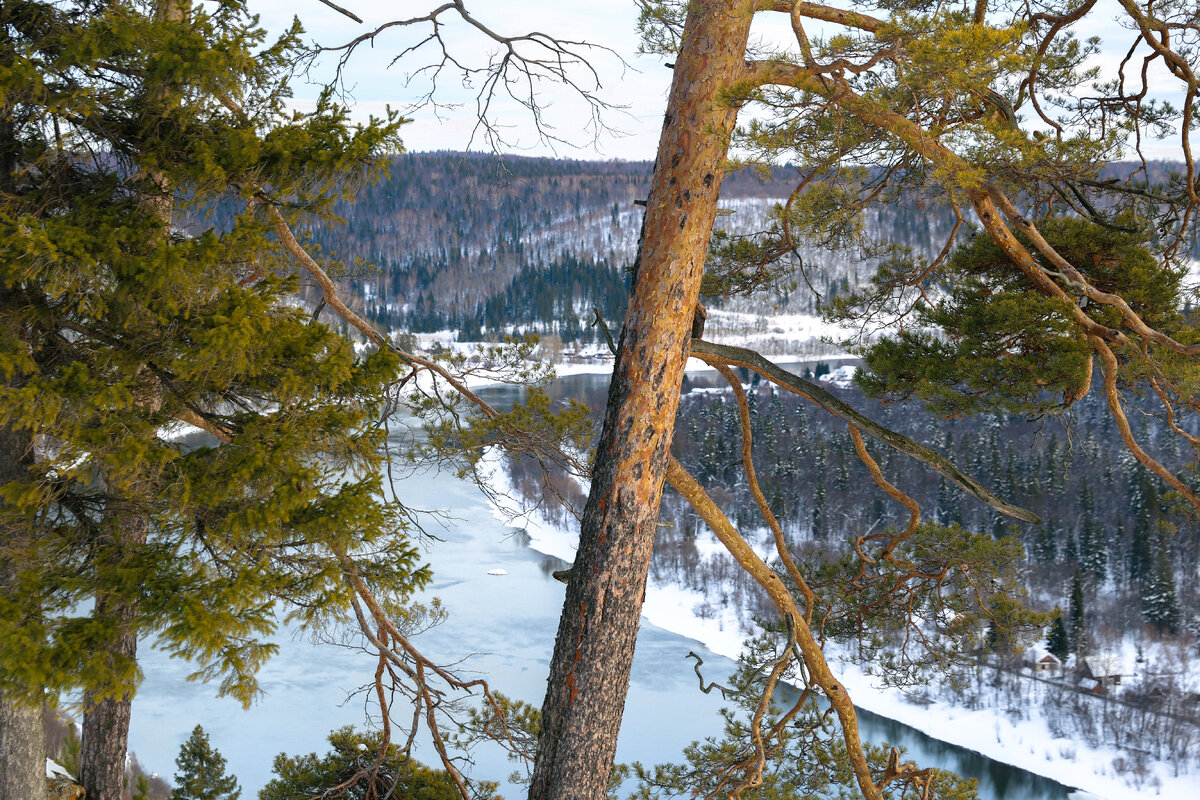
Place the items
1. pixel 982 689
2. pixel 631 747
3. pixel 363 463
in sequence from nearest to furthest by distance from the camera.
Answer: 1. pixel 363 463
2. pixel 631 747
3. pixel 982 689

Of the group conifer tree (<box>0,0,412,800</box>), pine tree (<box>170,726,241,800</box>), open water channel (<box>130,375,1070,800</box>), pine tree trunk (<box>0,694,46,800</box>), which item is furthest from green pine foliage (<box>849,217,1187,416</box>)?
open water channel (<box>130,375,1070,800</box>)

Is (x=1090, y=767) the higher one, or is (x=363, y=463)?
(x=363, y=463)

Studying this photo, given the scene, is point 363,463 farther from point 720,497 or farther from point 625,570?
point 720,497

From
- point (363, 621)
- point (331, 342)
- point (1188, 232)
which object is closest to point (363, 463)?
point (331, 342)

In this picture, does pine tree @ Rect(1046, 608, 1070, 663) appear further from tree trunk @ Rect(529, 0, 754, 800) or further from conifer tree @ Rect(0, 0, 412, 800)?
conifer tree @ Rect(0, 0, 412, 800)

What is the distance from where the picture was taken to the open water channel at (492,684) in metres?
15.1

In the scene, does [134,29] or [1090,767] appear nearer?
[134,29]

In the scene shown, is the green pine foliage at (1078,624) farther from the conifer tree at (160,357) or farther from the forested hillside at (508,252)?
the conifer tree at (160,357)

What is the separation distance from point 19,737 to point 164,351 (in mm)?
1645

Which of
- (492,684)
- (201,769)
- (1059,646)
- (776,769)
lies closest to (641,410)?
(776,769)

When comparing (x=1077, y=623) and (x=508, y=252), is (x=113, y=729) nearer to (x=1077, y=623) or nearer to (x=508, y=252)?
(x=1077, y=623)

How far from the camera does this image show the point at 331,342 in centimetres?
321

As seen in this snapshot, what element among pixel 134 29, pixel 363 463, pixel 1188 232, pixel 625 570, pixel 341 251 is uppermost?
pixel 134 29

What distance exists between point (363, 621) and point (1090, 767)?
21.4m
